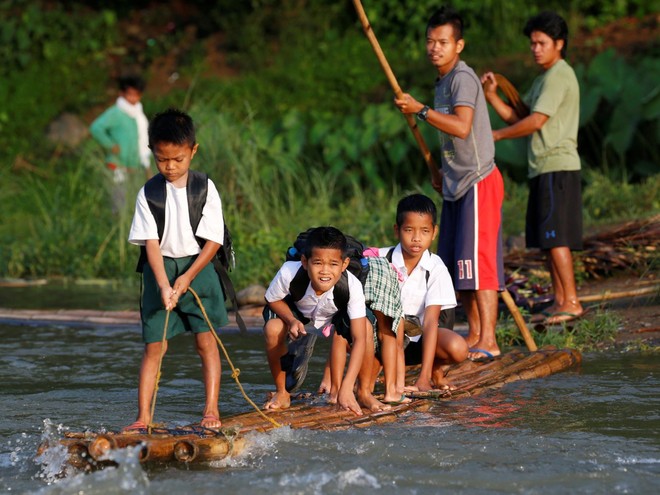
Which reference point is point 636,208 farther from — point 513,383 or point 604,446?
point 604,446

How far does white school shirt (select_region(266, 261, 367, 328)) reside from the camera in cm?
574

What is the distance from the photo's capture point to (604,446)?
5258mm

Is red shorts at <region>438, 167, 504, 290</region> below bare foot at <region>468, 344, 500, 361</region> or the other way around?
the other way around

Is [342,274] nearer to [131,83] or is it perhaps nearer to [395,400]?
[395,400]

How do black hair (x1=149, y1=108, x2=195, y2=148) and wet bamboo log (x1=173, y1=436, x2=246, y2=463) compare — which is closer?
wet bamboo log (x1=173, y1=436, x2=246, y2=463)

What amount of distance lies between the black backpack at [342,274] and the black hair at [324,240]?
4.3 inches

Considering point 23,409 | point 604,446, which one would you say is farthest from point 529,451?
point 23,409

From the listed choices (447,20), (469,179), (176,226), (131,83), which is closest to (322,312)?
(176,226)

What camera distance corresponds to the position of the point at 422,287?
20.8ft

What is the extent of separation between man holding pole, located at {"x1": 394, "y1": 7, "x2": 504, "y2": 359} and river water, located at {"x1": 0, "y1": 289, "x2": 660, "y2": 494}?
2.24ft

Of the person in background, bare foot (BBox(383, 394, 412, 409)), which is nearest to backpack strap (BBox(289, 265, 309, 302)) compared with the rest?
bare foot (BBox(383, 394, 412, 409))

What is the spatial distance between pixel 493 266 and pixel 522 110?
146cm

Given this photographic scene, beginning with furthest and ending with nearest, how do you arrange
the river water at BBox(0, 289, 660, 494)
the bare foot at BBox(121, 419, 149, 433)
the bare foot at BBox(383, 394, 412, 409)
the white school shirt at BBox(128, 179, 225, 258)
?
the bare foot at BBox(383, 394, 412, 409), the white school shirt at BBox(128, 179, 225, 258), the bare foot at BBox(121, 419, 149, 433), the river water at BBox(0, 289, 660, 494)

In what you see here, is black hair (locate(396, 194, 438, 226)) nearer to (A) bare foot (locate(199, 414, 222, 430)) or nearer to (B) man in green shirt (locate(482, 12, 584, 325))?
(A) bare foot (locate(199, 414, 222, 430))
